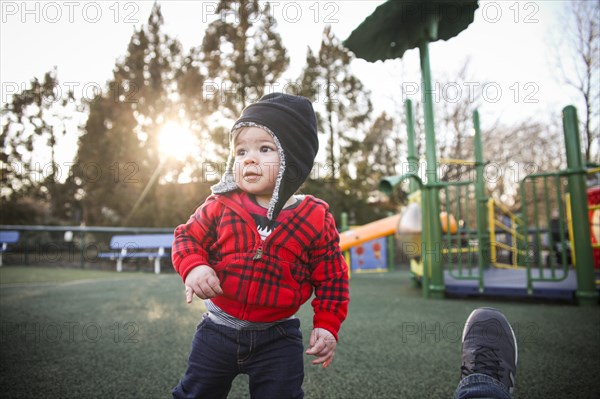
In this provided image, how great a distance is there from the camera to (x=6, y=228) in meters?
11.1

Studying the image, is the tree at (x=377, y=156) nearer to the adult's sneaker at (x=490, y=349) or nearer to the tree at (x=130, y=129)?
the tree at (x=130, y=129)

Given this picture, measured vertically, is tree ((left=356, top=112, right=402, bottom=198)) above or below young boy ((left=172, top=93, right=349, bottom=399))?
above

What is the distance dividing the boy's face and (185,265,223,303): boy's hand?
31 centimetres

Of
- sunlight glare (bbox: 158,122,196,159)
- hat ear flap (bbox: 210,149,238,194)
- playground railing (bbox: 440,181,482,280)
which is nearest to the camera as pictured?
hat ear flap (bbox: 210,149,238,194)

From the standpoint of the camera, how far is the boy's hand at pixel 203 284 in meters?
1.05

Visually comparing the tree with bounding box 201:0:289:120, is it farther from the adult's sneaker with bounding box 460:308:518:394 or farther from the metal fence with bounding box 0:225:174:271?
the adult's sneaker with bounding box 460:308:518:394

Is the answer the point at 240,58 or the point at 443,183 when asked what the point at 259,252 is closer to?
the point at 443,183

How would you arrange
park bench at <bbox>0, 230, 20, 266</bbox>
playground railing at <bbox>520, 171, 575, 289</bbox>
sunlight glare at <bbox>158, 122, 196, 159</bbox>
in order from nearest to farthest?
1. playground railing at <bbox>520, 171, 575, 289</bbox>
2. park bench at <bbox>0, 230, 20, 266</bbox>
3. sunlight glare at <bbox>158, 122, 196, 159</bbox>

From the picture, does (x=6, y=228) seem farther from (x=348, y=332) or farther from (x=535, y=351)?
(x=535, y=351)

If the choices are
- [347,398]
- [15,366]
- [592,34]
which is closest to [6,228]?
[15,366]

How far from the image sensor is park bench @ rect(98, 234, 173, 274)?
390 inches

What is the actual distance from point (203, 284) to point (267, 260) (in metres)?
0.21

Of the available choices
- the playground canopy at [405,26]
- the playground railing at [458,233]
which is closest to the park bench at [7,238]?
the playground canopy at [405,26]

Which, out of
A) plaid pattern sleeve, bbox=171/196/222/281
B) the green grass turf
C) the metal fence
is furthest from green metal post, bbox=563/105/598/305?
the metal fence
